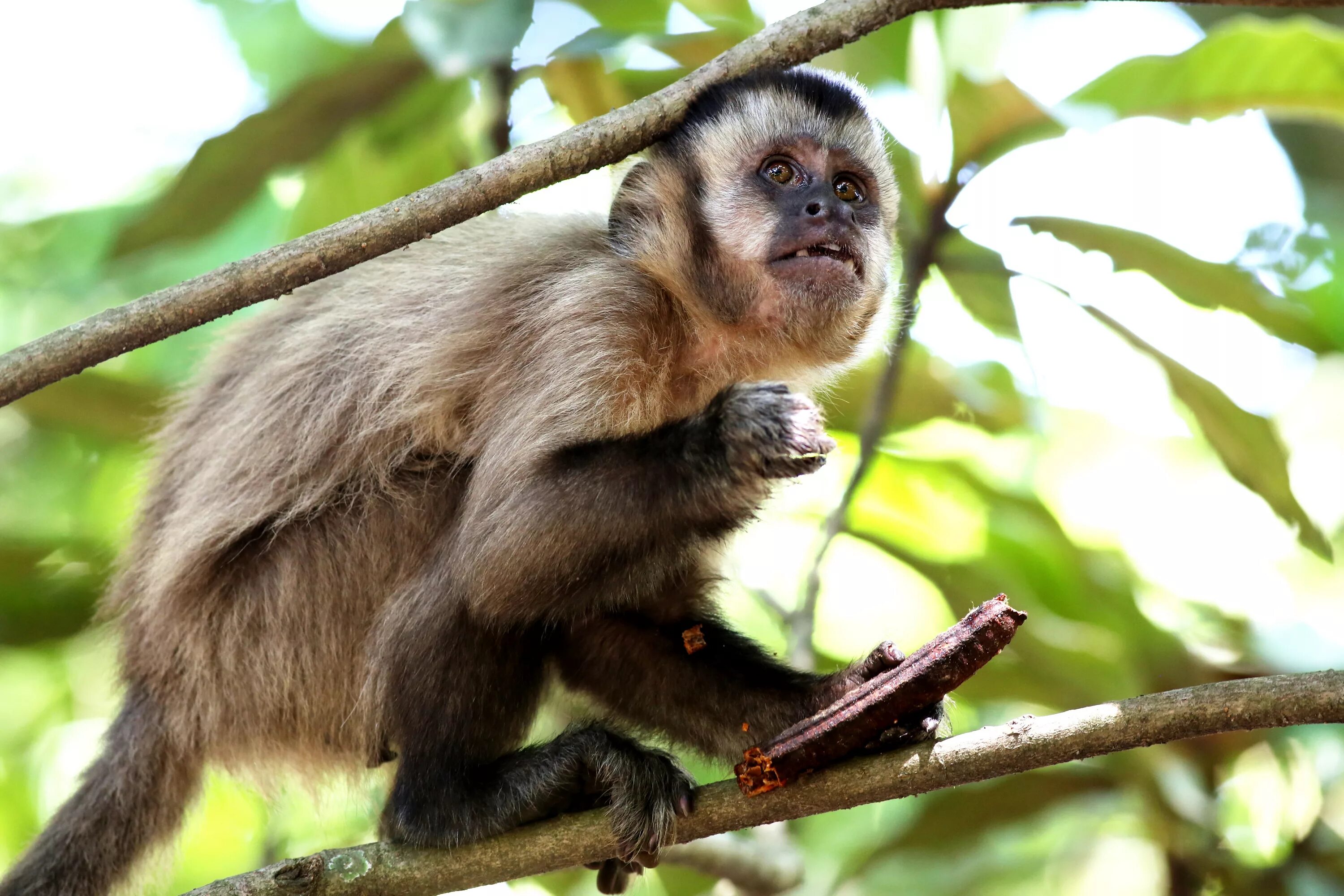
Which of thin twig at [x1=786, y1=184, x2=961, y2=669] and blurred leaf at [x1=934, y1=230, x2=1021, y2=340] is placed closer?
thin twig at [x1=786, y1=184, x2=961, y2=669]

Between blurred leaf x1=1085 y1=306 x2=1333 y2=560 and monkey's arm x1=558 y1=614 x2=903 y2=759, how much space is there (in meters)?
1.96

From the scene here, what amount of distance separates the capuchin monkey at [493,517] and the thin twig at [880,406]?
45 cm

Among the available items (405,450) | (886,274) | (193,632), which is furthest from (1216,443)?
(193,632)

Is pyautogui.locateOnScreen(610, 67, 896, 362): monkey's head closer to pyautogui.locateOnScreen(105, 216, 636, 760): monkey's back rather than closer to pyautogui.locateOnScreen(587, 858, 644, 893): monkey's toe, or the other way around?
pyautogui.locateOnScreen(105, 216, 636, 760): monkey's back

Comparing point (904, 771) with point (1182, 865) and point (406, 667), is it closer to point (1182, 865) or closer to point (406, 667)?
point (406, 667)

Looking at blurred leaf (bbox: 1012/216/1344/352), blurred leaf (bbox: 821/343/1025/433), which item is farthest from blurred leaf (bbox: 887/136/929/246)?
blurred leaf (bbox: 1012/216/1344/352)

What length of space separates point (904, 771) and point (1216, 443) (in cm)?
255

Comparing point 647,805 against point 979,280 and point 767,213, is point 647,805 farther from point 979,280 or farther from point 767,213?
point 979,280

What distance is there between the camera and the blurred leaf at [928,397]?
6.00 metres

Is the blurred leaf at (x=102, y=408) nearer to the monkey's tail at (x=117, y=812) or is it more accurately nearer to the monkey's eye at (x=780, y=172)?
the monkey's tail at (x=117, y=812)

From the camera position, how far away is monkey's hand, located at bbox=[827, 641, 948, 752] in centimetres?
343

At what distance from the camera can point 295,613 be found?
169 inches

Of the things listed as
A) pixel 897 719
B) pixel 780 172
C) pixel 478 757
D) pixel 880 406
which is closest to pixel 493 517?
pixel 478 757

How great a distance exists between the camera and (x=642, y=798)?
3.68m
